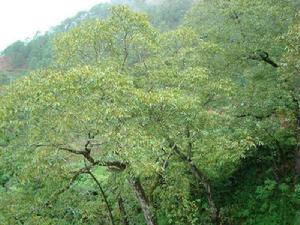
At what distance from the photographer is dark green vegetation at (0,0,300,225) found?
13.5m

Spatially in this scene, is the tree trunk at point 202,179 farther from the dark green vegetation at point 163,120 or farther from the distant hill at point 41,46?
the distant hill at point 41,46

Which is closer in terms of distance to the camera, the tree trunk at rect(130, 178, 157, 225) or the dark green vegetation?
the dark green vegetation

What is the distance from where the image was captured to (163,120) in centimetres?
1530

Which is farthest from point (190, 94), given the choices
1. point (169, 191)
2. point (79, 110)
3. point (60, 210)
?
point (60, 210)

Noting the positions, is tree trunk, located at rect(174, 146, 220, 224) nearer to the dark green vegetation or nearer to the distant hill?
the dark green vegetation

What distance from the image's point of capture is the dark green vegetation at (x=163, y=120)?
44.3 ft

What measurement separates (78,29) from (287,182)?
11173 mm

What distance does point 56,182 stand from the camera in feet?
51.6

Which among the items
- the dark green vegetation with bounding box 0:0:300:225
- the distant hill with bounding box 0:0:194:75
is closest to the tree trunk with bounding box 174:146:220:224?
the dark green vegetation with bounding box 0:0:300:225

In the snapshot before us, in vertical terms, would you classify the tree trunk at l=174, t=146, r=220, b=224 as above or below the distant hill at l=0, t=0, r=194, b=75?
below

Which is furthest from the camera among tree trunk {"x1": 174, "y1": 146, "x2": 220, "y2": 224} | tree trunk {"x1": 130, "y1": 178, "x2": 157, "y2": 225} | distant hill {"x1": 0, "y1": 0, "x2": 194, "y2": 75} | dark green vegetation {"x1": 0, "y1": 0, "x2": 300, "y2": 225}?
distant hill {"x1": 0, "y1": 0, "x2": 194, "y2": 75}

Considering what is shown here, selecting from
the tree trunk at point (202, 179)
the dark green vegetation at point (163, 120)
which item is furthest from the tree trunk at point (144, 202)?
the tree trunk at point (202, 179)

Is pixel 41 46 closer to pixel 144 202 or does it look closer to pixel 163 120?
pixel 144 202

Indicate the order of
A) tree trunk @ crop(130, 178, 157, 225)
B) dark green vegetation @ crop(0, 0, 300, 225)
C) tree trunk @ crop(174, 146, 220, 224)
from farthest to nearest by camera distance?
tree trunk @ crop(174, 146, 220, 224) < tree trunk @ crop(130, 178, 157, 225) < dark green vegetation @ crop(0, 0, 300, 225)
